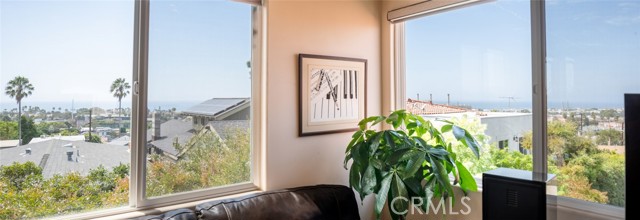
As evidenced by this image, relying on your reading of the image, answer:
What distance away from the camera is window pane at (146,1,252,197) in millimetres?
1984

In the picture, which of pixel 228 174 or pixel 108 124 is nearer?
pixel 108 124

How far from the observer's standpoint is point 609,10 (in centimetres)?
191

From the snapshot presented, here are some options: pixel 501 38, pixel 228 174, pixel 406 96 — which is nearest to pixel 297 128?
pixel 228 174

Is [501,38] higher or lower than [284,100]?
higher

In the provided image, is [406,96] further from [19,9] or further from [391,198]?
[19,9]

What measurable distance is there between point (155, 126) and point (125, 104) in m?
0.19

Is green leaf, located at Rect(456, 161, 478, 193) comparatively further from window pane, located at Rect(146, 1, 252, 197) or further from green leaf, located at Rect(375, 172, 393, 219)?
window pane, located at Rect(146, 1, 252, 197)

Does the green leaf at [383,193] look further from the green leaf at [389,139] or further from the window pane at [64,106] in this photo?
the window pane at [64,106]

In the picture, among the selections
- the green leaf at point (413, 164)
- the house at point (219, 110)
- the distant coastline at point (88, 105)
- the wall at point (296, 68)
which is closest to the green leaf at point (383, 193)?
the green leaf at point (413, 164)

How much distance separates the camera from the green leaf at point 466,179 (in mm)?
2203

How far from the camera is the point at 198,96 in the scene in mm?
2113

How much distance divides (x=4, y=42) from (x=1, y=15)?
12 centimetres

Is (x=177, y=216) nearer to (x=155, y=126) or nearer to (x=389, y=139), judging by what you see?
(x=155, y=126)

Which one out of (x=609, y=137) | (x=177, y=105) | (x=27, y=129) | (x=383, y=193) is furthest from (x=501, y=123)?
(x=27, y=129)
